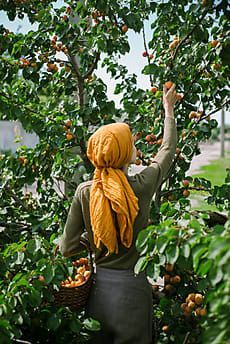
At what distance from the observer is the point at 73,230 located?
67.6 inches

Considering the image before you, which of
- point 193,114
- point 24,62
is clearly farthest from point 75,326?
point 24,62

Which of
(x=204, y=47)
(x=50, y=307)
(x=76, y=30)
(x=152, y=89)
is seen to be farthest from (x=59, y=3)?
(x=50, y=307)

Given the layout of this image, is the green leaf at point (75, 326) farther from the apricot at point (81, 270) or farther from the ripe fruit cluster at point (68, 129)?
the ripe fruit cluster at point (68, 129)

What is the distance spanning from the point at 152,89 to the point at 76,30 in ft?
1.51

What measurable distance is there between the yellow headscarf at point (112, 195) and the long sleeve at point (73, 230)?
8 cm

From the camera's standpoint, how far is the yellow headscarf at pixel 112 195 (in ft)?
5.24

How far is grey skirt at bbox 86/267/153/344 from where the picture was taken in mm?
1670

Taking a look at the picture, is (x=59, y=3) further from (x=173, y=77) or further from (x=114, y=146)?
(x=114, y=146)

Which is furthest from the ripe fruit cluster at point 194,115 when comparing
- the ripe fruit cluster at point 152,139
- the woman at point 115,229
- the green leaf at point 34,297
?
the green leaf at point 34,297

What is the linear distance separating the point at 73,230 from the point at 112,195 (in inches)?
8.8

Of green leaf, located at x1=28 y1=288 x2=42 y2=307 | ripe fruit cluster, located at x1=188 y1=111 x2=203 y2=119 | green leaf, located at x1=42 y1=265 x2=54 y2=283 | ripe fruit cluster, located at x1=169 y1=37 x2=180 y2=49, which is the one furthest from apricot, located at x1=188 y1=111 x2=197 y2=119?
green leaf, located at x1=28 y1=288 x2=42 y2=307

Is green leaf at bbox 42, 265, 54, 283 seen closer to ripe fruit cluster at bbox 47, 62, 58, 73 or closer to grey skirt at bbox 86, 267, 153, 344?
grey skirt at bbox 86, 267, 153, 344

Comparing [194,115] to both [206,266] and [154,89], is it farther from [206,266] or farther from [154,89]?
[206,266]

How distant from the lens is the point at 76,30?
2.32 meters
